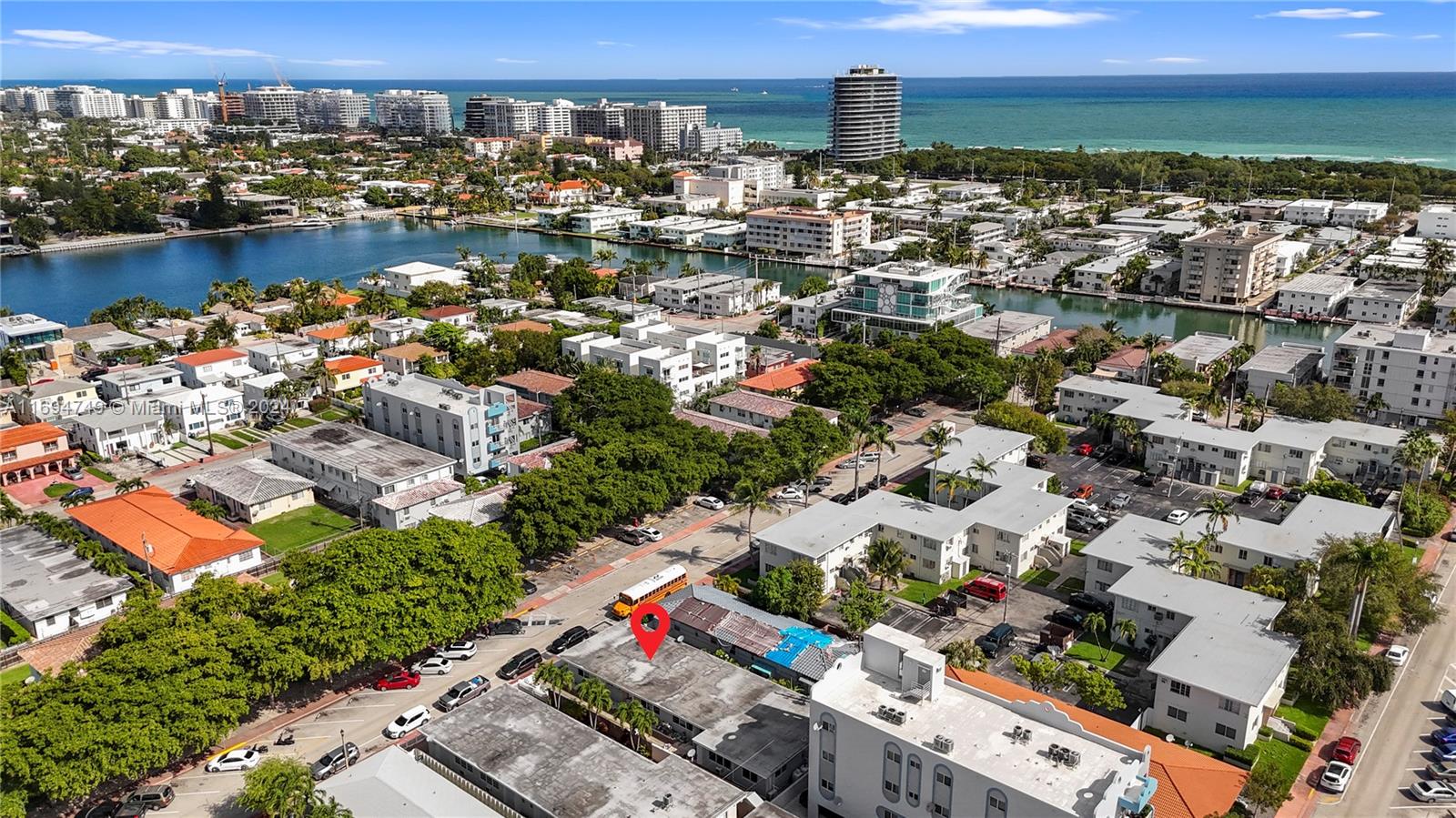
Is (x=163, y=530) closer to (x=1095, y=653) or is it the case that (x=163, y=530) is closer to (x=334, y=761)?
(x=334, y=761)

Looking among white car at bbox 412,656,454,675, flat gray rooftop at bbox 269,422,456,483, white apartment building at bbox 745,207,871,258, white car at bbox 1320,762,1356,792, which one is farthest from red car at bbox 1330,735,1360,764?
white apartment building at bbox 745,207,871,258

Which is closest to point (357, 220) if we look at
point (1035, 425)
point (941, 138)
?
point (1035, 425)

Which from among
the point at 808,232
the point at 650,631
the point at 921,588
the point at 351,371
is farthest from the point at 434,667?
the point at 808,232

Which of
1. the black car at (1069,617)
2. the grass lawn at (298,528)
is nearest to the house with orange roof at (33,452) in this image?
the grass lawn at (298,528)

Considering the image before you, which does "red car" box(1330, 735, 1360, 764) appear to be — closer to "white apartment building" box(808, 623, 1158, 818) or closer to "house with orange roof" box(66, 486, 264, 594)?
"white apartment building" box(808, 623, 1158, 818)

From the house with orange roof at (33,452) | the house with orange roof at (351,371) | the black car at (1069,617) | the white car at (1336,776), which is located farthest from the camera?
the house with orange roof at (351,371)

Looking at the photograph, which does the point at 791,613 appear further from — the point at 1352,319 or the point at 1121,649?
the point at 1352,319

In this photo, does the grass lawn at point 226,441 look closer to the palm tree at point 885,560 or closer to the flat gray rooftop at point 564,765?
the flat gray rooftop at point 564,765
